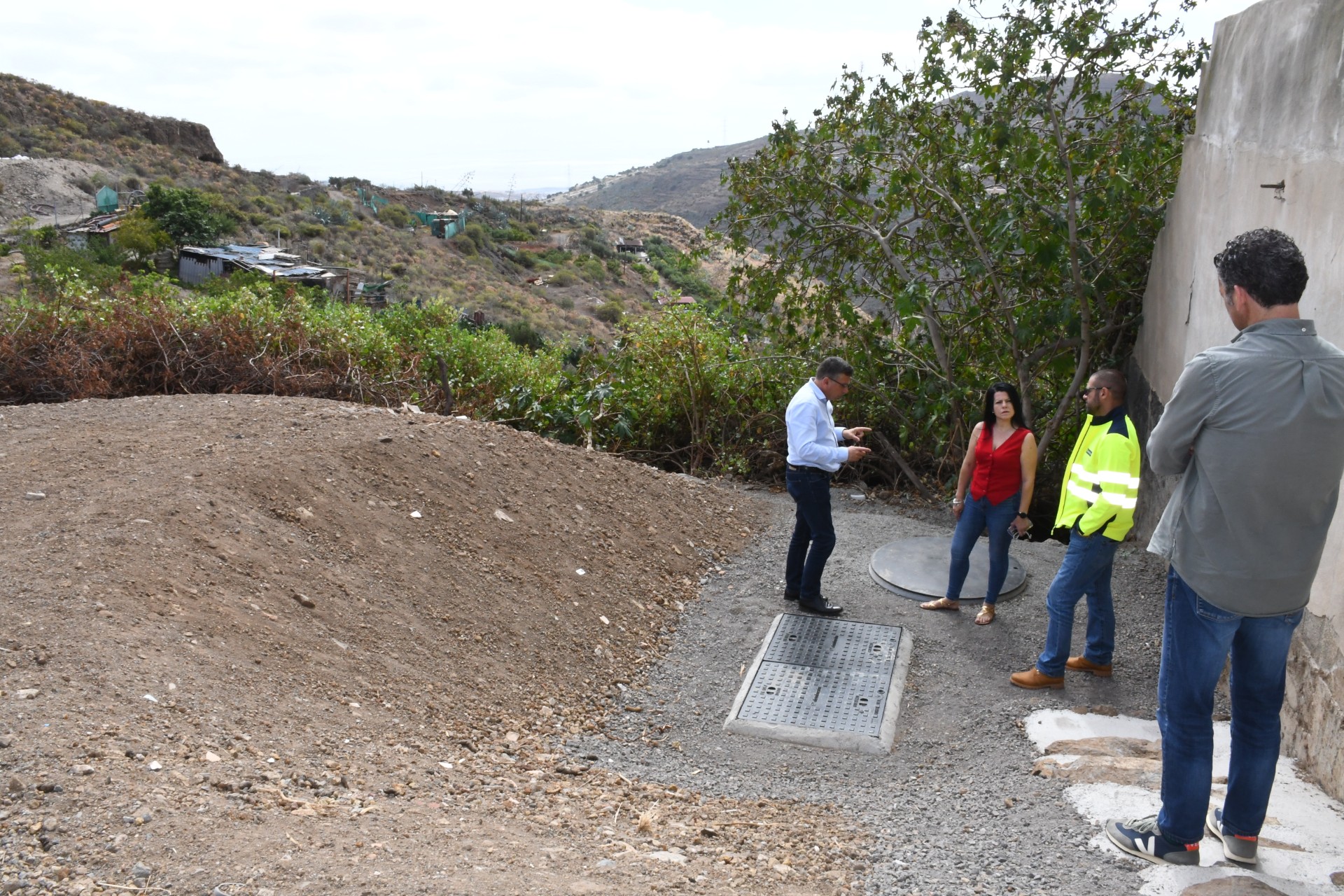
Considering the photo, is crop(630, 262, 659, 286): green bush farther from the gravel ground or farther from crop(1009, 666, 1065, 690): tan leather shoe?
crop(1009, 666, 1065, 690): tan leather shoe

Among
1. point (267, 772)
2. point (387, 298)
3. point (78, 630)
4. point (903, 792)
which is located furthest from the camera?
point (387, 298)

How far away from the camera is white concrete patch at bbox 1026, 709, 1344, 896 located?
2621 millimetres

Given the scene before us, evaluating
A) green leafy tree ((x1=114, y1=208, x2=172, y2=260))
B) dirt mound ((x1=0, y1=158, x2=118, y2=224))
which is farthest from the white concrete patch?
dirt mound ((x1=0, y1=158, x2=118, y2=224))

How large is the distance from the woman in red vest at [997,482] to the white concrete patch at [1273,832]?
59.7 inches

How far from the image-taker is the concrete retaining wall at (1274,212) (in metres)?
3.48

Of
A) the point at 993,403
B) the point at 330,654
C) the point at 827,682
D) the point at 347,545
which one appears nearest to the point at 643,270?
the point at 993,403

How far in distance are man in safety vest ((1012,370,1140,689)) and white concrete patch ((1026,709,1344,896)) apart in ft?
2.36

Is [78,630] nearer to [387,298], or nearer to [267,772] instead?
[267,772]

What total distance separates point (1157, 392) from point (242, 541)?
5601 mm

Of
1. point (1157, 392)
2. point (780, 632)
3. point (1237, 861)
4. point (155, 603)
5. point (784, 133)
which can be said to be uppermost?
point (784, 133)

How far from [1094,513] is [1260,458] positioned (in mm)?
1890

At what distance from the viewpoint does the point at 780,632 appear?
17.6 ft

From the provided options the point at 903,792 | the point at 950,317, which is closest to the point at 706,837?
the point at 903,792

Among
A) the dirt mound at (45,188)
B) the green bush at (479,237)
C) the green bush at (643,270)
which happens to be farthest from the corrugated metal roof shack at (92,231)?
the green bush at (643,270)
